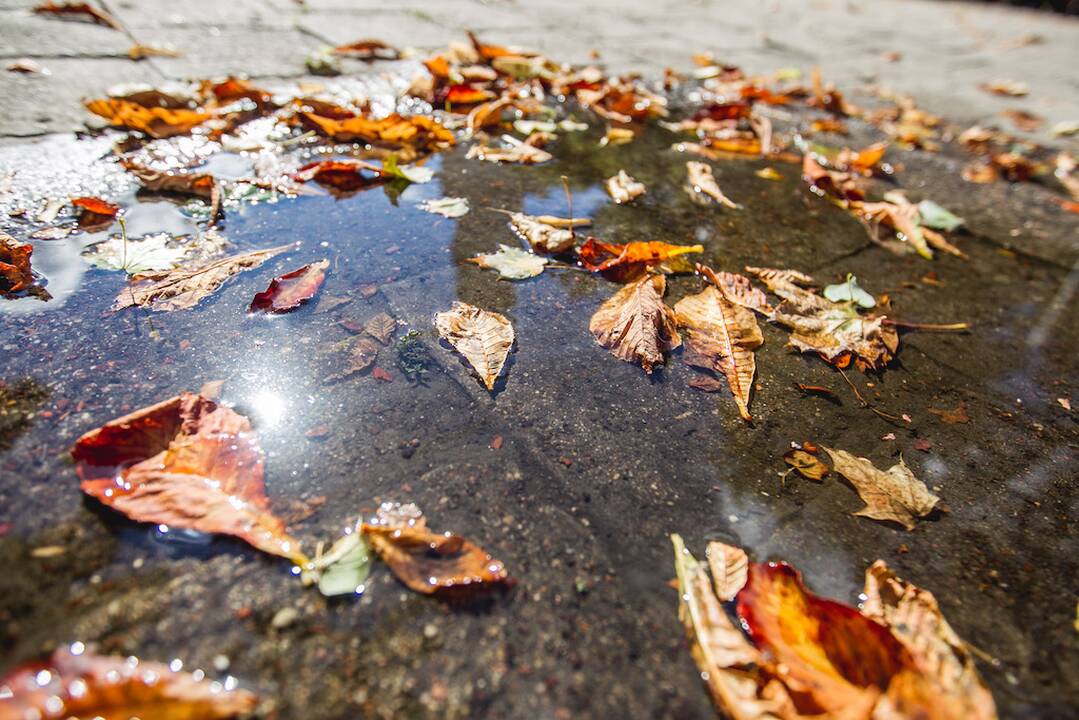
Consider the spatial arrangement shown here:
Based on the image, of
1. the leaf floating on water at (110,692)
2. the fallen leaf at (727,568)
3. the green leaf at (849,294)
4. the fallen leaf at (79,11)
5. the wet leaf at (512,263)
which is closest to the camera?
the leaf floating on water at (110,692)

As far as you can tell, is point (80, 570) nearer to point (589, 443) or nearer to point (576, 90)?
point (589, 443)

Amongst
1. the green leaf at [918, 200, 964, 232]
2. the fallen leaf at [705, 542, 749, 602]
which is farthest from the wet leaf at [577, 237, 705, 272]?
the green leaf at [918, 200, 964, 232]

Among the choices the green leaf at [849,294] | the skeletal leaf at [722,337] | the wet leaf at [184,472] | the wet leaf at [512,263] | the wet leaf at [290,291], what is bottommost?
the green leaf at [849,294]

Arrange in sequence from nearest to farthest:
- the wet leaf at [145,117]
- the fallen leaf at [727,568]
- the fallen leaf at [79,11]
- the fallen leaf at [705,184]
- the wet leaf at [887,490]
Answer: the fallen leaf at [727,568]
the wet leaf at [887,490]
the wet leaf at [145,117]
the fallen leaf at [705,184]
the fallen leaf at [79,11]

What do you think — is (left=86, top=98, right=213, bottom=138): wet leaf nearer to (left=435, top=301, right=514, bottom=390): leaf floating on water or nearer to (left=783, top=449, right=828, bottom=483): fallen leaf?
(left=435, top=301, right=514, bottom=390): leaf floating on water

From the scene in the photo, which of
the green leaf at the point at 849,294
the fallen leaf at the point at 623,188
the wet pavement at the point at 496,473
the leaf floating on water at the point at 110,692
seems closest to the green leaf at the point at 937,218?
the wet pavement at the point at 496,473

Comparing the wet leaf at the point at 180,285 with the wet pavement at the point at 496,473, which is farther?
the wet leaf at the point at 180,285

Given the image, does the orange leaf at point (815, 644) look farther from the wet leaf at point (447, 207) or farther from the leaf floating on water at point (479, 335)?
the wet leaf at point (447, 207)
